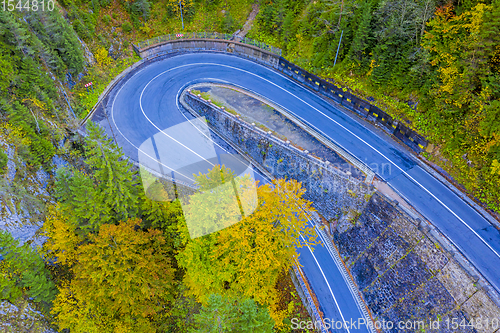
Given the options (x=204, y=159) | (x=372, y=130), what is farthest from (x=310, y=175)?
(x=204, y=159)

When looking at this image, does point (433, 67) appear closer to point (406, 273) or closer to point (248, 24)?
point (406, 273)

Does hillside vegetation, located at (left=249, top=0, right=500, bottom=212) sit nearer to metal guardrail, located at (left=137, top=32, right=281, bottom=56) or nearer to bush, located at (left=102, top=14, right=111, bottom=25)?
metal guardrail, located at (left=137, top=32, right=281, bottom=56)

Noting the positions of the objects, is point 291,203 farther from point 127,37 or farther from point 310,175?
point 127,37

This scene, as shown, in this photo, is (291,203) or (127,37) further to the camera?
(127,37)

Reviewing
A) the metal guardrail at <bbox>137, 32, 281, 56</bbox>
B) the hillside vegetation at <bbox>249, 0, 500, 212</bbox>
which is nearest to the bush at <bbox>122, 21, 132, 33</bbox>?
the metal guardrail at <bbox>137, 32, 281, 56</bbox>

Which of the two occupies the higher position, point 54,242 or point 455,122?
point 455,122
